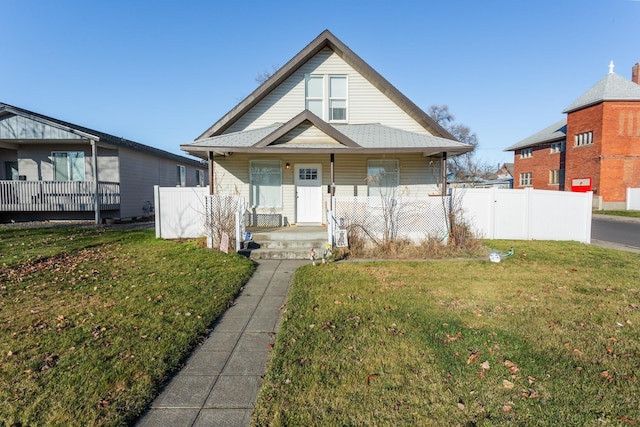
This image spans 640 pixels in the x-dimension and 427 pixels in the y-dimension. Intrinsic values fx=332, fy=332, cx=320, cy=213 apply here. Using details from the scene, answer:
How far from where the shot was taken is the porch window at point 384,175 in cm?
1300

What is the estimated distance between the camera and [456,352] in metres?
3.79

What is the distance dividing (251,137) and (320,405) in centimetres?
1019

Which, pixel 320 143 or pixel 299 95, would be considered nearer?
pixel 320 143

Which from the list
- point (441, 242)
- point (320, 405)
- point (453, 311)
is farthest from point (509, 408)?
point (441, 242)

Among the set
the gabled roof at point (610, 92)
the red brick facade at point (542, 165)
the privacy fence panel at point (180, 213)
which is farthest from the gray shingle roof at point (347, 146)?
the red brick facade at point (542, 165)

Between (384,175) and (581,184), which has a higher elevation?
(581,184)

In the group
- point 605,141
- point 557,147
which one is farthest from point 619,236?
point 557,147

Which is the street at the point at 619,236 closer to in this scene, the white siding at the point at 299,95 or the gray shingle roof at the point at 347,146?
the gray shingle roof at the point at 347,146

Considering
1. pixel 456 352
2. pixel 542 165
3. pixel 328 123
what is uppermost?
pixel 542 165

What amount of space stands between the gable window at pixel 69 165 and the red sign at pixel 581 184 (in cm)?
3501

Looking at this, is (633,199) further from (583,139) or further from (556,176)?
(556,176)

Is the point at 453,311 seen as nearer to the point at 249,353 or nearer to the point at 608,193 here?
the point at 249,353

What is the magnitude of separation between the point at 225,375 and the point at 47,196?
55.4ft

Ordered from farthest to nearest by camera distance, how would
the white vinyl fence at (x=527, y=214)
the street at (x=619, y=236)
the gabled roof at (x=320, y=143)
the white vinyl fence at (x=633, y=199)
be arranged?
the white vinyl fence at (x=633, y=199), the street at (x=619, y=236), the white vinyl fence at (x=527, y=214), the gabled roof at (x=320, y=143)
